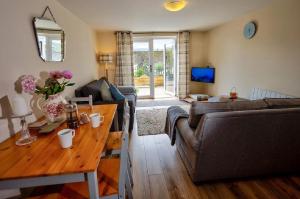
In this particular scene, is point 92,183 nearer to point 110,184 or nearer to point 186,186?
point 110,184

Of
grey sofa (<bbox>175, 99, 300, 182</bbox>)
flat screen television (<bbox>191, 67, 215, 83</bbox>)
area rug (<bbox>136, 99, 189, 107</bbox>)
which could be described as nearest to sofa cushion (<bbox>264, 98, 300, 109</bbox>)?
grey sofa (<bbox>175, 99, 300, 182</bbox>)

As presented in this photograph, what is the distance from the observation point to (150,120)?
398 cm

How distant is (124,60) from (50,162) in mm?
4996

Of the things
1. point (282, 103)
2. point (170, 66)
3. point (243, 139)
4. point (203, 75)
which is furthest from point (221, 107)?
point (170, 66)

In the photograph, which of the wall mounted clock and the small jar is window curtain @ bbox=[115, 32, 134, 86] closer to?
the wall mounted clock

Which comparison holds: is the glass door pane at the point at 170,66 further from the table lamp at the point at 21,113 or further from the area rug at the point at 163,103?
the table lamp at the point at 21,113

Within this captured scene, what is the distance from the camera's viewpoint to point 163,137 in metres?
3.11

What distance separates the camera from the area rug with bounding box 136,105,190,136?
3401mm

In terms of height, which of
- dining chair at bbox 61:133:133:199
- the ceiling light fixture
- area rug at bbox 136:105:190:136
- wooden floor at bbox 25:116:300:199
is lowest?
wooden floor at bbox 25:116:300:199

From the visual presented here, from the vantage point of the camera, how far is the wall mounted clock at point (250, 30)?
3.76 m

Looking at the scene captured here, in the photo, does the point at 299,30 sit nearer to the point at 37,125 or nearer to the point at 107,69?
the point at 37,125

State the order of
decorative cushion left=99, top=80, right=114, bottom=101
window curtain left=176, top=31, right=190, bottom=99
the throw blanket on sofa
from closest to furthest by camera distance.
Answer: the throw blanket on sofa < decorative cushion left=99, top=80, right=114, bottom=101 < window curtain left=176, top=31, right=190, bottom=99

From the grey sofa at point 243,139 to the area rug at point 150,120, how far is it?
1.53m

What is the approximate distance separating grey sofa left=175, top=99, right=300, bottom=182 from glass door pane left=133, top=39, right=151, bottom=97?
448 centimetres
